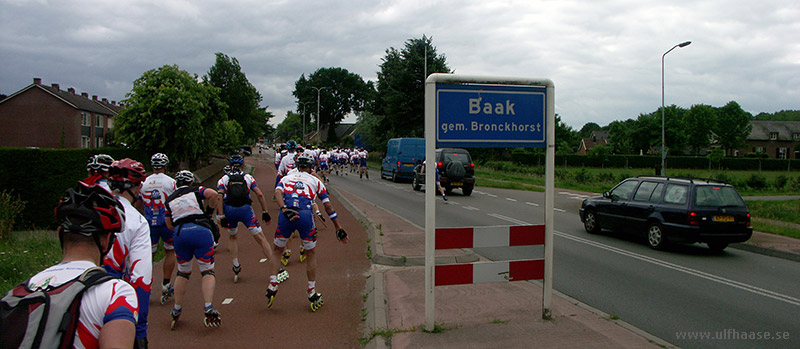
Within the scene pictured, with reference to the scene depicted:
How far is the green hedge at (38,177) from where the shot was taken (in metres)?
13.0

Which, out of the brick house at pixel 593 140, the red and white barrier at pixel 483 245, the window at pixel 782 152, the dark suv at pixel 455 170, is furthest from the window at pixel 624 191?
the brick house at pixel 593 140

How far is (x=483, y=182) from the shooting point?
30.0 meters

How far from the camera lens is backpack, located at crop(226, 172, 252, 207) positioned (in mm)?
7355

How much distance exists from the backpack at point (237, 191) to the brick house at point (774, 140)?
104149 mm

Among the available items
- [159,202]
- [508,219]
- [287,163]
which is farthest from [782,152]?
[159,202]

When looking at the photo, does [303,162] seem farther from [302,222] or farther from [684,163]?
[684,163]

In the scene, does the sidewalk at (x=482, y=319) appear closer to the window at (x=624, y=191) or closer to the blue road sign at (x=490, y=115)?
the blue road sign at (x=490, y=115)

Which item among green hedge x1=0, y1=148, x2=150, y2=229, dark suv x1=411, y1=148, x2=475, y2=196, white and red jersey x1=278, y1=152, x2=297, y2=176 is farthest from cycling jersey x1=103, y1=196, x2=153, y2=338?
dark suv x1=411, y1=148, x2=475, y2=196

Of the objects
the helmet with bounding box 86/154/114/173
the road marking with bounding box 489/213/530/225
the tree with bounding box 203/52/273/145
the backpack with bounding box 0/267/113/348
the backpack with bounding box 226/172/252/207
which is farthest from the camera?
the tree with bounding box 203/52/273/145

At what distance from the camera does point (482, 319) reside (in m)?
5.43

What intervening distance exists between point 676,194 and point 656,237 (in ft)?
3.06

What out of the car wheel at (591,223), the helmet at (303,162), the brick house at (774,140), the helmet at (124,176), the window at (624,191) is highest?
the brick house at (774,140)

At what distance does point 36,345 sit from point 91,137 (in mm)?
64927

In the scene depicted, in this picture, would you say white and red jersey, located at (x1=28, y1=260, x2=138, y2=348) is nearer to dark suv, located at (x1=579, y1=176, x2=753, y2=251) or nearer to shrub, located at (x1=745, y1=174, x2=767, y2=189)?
dark suv, located at (x1=579, y1=176, x2=753, y2=251)
